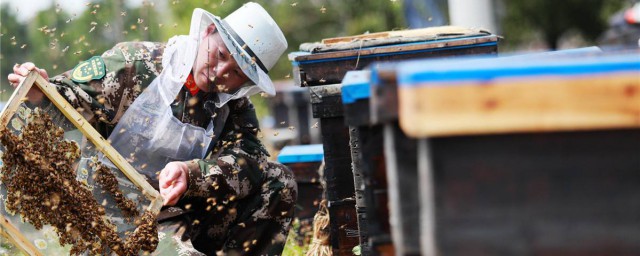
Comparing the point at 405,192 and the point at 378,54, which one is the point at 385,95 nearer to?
the point at 405,192

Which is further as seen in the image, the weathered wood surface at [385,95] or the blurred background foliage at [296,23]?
the blurred background foliage at [296,23]

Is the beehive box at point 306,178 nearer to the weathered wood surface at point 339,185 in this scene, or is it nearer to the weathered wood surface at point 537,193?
the weathered wood surface at point 339,185

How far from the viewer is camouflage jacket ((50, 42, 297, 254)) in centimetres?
344

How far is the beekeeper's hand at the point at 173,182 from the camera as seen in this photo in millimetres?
3221

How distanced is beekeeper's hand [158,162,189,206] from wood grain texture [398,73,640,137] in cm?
174

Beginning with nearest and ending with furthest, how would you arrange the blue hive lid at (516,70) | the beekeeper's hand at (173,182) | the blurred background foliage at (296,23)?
1. the blue hive lid at (516,70)
2. the beekeeper's hand at (173,182)
3. the blurred background foliage at (296,23)

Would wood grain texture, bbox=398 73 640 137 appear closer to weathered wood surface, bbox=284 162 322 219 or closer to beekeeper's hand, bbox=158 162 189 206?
beekeeper's hand, bbox=158 162 189 206

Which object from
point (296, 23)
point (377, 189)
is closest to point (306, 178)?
point (377, 189)

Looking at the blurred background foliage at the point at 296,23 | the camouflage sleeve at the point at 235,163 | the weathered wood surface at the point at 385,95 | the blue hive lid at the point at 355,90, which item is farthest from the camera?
the blurred background foliage at the point at 296,23

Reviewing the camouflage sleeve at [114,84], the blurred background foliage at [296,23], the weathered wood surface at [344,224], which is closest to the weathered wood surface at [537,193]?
the weathered wood surface at [344,224]

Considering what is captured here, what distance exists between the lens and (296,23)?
19906 mm

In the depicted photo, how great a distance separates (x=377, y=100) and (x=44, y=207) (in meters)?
Result: 1.70

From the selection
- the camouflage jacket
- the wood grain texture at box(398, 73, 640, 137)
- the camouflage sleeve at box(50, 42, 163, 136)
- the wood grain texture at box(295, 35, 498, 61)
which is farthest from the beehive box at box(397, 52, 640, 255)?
the camouflage sleeve at box(50, 42, 163, 136)

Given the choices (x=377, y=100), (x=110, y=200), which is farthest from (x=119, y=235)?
(x=377, y=100)
